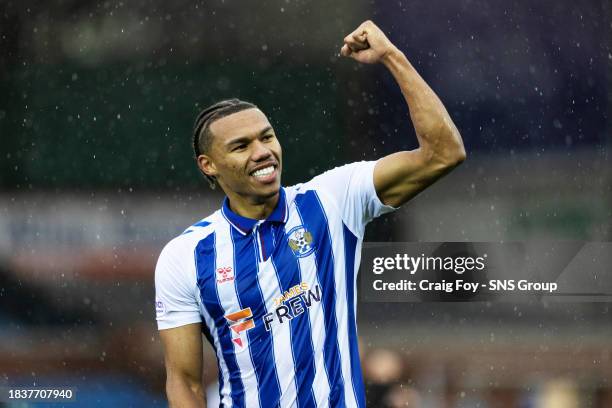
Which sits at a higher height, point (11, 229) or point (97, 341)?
point (11, 229)

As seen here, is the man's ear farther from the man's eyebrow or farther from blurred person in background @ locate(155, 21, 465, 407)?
the man's eyebrow

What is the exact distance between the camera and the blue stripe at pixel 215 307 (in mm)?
2525

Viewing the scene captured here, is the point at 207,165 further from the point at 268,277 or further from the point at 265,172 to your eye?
the point at 268,277

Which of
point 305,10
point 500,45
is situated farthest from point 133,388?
point 500,45

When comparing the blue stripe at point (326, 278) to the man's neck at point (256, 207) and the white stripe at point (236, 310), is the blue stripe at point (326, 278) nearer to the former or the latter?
the man's neck at point (256, 207)

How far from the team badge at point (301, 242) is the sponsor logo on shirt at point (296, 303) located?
8cm

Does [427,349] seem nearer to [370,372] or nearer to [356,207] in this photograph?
[370,372]

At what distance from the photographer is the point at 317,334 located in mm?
2451

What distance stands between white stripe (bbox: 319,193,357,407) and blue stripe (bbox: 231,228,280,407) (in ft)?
0.58

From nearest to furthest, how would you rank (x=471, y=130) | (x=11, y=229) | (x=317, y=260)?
(x=317, y=260), (x=471, y=130), (x=11, y=229)

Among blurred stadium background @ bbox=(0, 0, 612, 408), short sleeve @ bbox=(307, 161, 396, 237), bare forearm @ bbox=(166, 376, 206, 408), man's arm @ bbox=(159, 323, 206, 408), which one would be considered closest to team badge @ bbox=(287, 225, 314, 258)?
short sleeve @ bbox=(307, 161, 396, 237)

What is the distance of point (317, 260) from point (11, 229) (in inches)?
122

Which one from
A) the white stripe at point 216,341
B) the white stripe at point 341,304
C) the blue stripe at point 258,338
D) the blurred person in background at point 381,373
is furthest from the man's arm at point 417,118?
the blurred person in background at point 381,373

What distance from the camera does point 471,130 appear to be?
4816 mm
